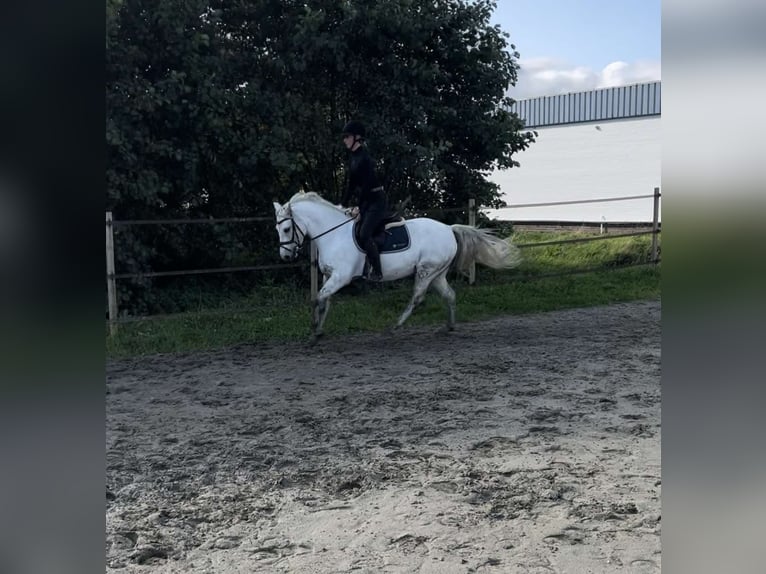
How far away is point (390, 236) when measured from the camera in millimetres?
7180

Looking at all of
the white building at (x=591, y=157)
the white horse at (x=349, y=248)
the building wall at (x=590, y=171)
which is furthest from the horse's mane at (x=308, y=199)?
the white building at (x=591, y=157)

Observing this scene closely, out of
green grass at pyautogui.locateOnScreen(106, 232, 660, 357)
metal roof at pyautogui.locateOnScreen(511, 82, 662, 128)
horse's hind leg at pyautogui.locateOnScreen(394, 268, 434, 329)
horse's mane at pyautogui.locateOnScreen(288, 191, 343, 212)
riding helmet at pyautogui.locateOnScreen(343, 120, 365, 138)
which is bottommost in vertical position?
green grass at pyautogui.locateOnScreen(106, 232, 660, 357)

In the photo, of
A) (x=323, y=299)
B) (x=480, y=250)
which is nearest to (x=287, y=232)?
(x=323, y=299)

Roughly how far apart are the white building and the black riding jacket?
1280 cm

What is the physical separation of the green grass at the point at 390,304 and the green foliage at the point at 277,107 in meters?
0.87

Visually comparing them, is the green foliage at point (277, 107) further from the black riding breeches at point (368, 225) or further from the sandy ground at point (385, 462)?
the sandy ground at point (385, 462)

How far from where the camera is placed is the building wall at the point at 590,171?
66.3 feet

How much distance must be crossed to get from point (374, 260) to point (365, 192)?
68 cm

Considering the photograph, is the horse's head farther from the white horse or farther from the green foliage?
the green foliage

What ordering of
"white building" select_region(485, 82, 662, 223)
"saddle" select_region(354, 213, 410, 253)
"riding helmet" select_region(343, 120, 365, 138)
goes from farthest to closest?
"white building" select_region(485, 82, 662, 223)
"saddle" select_region(354, 213, 410, 253)
"riding helmet" select_region(343, 120, 365, 138)

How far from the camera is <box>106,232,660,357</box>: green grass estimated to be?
7.36 metres

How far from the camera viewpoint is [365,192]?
22.6 feet

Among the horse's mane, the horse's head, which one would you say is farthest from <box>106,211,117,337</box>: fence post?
the horse's mane
